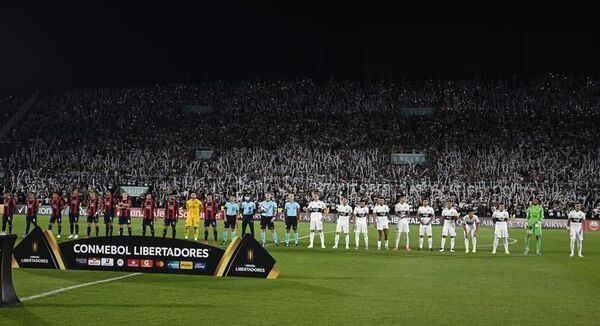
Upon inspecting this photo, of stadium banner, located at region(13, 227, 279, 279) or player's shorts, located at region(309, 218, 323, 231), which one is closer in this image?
stadium banner, located at region(13, 227, 279, 279)

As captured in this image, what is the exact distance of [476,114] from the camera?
63.8m

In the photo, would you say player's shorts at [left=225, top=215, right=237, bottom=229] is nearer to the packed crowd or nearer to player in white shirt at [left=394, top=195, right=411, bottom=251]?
player in white shirt at [left=394, top=195, right=411, bottom=251]

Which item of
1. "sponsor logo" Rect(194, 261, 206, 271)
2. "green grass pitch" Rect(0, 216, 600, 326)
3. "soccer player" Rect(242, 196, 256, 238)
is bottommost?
"green grass pitch" Rect(0, 216, 600, 326)

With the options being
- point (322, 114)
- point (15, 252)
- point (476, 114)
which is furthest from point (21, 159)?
point (15, 252)

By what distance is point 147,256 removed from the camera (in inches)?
681

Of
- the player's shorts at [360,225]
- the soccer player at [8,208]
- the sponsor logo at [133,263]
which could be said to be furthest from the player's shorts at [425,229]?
the soccer player at [8,208]

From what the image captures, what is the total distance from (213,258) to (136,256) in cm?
185

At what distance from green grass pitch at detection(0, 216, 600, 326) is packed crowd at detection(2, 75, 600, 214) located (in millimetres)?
30891

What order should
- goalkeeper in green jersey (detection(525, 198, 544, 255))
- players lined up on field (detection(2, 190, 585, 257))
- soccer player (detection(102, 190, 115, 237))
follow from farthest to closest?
soccer player (detection(102, 190, 115, 237)) → players lined up on field (detection(2, 190, 585, 257)) → goalkeeper in green jersey (detection(525, 198, 544, 255))

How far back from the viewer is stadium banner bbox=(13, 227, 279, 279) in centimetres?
1725

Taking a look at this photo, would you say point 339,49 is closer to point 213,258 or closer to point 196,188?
point 196,188

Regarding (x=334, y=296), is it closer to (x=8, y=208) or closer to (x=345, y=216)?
(x=345, y=216)

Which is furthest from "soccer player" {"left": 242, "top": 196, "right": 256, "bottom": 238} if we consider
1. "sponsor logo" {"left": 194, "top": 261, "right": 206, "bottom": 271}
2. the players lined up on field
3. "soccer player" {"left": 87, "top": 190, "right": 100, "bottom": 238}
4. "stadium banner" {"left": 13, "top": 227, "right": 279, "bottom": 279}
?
"sponsor logo" {"left": 194, "top": 261, "right": 206, "bottom": 271}

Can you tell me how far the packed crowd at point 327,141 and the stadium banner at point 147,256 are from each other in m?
35.1
